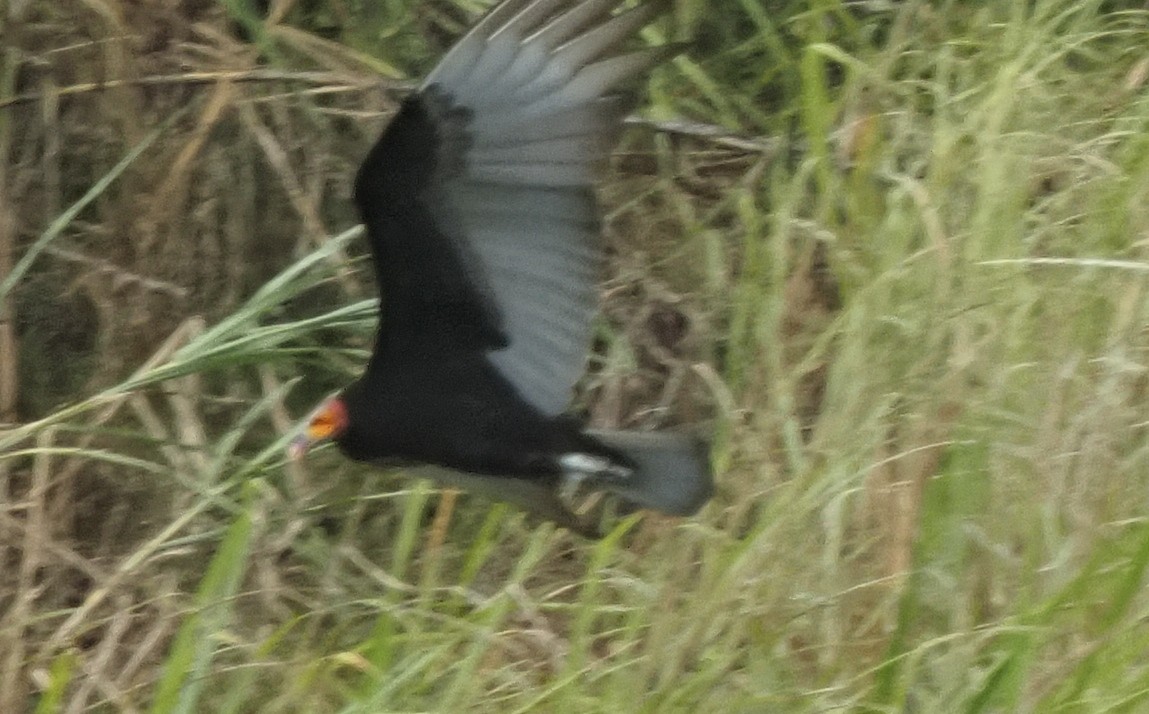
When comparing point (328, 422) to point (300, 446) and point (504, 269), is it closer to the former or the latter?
point (300, 446)

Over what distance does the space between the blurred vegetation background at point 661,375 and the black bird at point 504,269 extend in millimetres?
129

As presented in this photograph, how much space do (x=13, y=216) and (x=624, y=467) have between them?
1.05 m

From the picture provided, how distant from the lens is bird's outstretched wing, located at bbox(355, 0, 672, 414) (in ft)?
5.61

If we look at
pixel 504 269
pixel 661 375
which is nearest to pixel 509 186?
pixel 504 269

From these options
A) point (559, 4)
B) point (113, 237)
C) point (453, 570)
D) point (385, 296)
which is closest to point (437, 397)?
point (385, 296)

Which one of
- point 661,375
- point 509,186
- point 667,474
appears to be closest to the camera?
point 509,186

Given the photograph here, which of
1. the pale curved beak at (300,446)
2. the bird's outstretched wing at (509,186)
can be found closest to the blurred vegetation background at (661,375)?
the pale curved beak at (300,446)

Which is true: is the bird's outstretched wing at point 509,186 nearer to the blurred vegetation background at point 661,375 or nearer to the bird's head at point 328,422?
the bird's head at point 328,422

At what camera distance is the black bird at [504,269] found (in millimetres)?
1718

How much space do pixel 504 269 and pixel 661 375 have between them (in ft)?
2.05

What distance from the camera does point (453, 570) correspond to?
88.2 inches

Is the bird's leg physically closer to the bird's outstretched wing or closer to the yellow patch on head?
the bird's outstretched wing

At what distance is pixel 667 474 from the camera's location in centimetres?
192

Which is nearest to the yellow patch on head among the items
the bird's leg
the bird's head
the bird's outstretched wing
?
the bird's head
